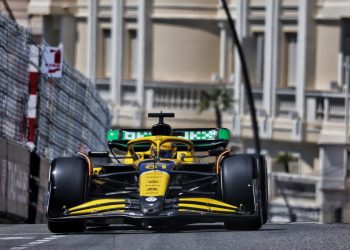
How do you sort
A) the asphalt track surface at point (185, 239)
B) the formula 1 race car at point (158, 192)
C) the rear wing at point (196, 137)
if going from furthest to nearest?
the rear wing at point (196, 137)
the formula 1 race car at point (158, 192)
the asphalt track surface at point (185, 239)

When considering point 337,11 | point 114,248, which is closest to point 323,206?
point 337,11

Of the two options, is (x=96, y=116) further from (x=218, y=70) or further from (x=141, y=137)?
(x=218, y=70)

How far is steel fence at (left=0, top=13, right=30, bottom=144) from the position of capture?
123 ft

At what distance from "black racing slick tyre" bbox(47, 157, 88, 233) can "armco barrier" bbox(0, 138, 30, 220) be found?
789 cm

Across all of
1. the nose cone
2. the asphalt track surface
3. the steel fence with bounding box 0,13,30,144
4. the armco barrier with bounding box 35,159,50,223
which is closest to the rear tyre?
the asphalt track surface

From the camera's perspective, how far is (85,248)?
2431 cm

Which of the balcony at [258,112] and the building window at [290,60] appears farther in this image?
the building window at [290,60]

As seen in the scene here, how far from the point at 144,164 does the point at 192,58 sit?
45.8 metres

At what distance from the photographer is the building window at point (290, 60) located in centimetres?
7094

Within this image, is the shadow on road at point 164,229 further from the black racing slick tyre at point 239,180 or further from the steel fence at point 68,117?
the steel fence at point 68,117

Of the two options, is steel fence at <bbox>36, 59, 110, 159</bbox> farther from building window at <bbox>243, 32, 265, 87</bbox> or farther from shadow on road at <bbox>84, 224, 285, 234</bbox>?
building window at <bbox>243, 32, 265, 87</bbox>

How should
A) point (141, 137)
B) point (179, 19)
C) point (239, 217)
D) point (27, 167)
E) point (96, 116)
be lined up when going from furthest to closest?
1. point (179, 19)
2. point (96, 116)
3. point (27, 167)
4. point (141, 137)
5. point (239, 217)

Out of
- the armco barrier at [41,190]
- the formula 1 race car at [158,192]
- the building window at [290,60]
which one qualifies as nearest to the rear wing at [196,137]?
the formula 1 race car at [158,192]

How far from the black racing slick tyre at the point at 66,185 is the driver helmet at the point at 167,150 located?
6.03 feet
